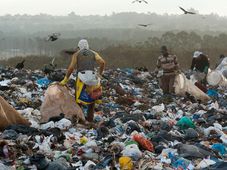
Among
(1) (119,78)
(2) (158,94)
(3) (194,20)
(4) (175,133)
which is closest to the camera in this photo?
(4) (175,133)

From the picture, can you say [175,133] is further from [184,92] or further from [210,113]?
[184,92]

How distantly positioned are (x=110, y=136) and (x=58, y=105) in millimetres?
1270

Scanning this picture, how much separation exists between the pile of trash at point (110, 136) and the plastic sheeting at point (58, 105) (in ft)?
0.05

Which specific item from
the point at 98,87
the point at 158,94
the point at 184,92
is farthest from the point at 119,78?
the point at 98,87

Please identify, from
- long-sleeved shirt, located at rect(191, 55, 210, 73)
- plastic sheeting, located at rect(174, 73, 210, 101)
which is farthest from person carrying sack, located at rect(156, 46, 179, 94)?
long-sleeved shirt, located at rect(191, 55, 210, 73)

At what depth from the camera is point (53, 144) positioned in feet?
18.5

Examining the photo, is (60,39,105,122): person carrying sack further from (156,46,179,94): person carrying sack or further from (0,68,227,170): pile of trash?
(156,46,179,94): person carrying sack

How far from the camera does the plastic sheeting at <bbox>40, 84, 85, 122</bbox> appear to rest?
707 centimetres

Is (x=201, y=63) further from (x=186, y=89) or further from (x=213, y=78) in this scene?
(x=213, y=78)

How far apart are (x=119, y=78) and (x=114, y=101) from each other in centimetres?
343

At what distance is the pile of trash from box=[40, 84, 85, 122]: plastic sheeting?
0.01 metres

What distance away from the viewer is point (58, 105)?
7.12 m

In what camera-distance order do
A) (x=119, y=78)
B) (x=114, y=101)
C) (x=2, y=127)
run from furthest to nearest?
1. (x=119, y=78)
2. (x=114, y=101)
3. (x=2, y=127)

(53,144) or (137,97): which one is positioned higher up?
(53,144)
